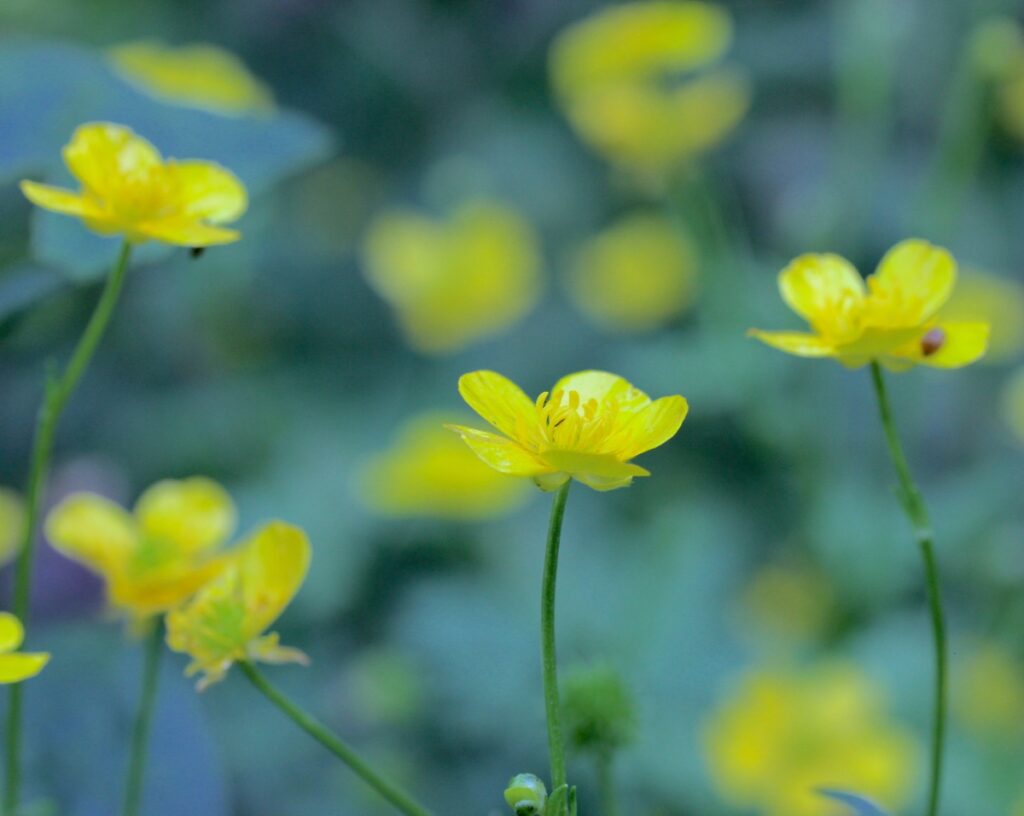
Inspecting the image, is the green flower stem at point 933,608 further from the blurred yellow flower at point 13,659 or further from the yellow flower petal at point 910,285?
the blurred yellow flower at point 13,659

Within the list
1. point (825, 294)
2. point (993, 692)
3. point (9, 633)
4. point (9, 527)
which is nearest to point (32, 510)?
point (9, 633)

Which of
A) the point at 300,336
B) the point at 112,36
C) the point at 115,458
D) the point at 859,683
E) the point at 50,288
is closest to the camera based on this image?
the point at 50,288

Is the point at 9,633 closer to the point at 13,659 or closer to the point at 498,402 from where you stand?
the point at 13,659

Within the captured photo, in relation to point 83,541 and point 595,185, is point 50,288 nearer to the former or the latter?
point 83,541

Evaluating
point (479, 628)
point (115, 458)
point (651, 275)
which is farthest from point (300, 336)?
point (479, 628)

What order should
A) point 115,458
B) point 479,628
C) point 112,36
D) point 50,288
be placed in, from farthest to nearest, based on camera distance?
point 112,36
point 115,458
point 479,628
point 50,288

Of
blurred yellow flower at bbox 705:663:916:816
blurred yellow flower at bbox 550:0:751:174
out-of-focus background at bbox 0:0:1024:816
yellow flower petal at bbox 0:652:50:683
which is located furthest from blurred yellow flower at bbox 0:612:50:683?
blurred yellow flower at bbox 550:0:751:174

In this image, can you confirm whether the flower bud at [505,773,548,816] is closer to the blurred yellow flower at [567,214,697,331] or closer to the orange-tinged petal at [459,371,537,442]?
the orange-tinged petal at [459,371,537,442]
